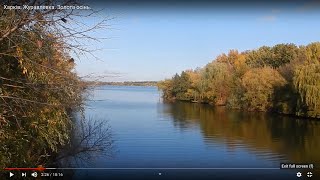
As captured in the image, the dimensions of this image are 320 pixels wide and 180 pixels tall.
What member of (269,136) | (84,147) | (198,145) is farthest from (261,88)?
(84,147)

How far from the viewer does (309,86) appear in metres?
11.2

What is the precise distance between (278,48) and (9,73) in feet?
40.4

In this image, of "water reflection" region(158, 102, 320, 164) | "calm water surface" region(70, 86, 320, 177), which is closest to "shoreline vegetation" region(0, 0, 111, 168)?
"calm water surface" region(70, 86, 320, 177)

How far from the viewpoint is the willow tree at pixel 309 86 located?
11.2m

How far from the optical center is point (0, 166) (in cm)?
169

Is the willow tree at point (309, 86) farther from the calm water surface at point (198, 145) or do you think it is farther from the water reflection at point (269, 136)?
the calm water surface at point (198, 145)

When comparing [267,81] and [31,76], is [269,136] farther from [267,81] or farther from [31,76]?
[31,76]

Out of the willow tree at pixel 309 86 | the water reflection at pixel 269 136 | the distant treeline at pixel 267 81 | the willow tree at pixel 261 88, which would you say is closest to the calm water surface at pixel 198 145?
the water reflection at pixel 269 136

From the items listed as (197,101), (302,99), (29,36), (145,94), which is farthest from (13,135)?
(145,94)

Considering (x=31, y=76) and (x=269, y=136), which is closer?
(x=31, y=76)

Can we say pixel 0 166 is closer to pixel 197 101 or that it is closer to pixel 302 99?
pixel 302 99

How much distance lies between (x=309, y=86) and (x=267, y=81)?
2.35m

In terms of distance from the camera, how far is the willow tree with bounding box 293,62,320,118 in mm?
11156

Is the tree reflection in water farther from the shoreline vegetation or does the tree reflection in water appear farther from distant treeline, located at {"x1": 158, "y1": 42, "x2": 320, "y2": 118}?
distant treeline, located at {"x1": 158, "y1": 42, "x2": 320, "y2": 118}
